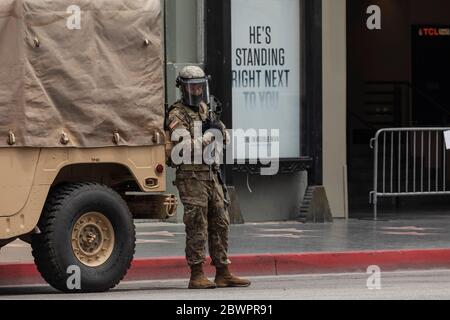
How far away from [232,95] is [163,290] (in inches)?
230

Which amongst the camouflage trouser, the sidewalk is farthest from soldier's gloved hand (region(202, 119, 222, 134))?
the sidewalk

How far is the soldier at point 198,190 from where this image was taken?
1104cm

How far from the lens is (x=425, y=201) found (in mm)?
20750

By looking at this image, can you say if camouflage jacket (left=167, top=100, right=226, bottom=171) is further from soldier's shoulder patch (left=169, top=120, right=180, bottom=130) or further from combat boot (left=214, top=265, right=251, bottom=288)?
combat boot (left=214, top=265, right=251, bottom=288)

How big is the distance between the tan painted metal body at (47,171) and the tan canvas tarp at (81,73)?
9cm

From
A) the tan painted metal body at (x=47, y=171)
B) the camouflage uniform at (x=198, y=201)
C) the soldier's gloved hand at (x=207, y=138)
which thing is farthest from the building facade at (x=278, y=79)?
the soldier's gloved hand at (x=207, y=138)

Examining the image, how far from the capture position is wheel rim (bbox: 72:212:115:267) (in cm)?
1077

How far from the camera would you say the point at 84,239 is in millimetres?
10828

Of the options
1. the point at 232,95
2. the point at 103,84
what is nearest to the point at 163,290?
the point at 103,84

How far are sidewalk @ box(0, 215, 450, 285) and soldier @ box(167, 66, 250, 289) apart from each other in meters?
1.49

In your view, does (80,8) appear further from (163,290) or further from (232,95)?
(232,95)

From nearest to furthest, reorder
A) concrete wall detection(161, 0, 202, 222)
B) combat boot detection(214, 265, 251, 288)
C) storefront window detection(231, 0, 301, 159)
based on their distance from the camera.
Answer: combat boot detection(214, 265, 251, 288), concrete wall detection(161, 0, 202, 222), storefront window detection(231, 0, 301, 159)

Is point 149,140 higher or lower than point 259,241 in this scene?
higher
